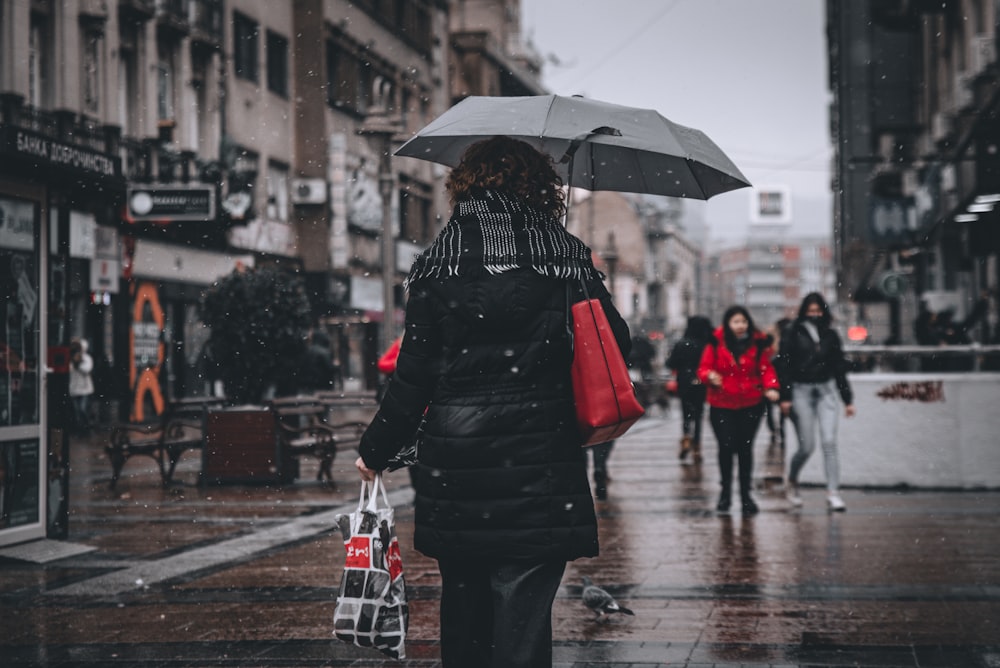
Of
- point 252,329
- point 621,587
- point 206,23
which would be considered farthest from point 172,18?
point 621,587

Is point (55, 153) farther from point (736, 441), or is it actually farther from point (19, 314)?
point (736, 441)

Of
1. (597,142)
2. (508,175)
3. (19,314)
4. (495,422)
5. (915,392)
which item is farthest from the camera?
(915,392)

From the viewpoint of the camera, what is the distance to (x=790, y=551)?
29.3ft

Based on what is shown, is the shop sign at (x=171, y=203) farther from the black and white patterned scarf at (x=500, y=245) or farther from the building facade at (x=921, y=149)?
the black and white patterned scarf at (x=500, y=245)

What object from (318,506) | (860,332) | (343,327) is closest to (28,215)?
(318,506)

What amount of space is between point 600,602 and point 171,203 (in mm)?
21803

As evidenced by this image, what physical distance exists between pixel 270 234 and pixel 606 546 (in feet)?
95.9

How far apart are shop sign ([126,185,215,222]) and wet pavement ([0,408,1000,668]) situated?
14.5 m

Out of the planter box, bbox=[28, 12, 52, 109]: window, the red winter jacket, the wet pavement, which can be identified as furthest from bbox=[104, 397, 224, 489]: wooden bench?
bbox=[28, 12, 52, 109]: window

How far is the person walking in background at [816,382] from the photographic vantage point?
455 inches

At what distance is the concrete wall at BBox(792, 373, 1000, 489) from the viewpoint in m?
13.2

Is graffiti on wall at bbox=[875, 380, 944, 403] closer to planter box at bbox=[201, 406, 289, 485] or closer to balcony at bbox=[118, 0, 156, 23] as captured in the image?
planter box at bbox=[201, 406, 289, 485]

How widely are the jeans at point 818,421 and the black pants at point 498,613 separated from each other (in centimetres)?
790

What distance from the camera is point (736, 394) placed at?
11273mm
